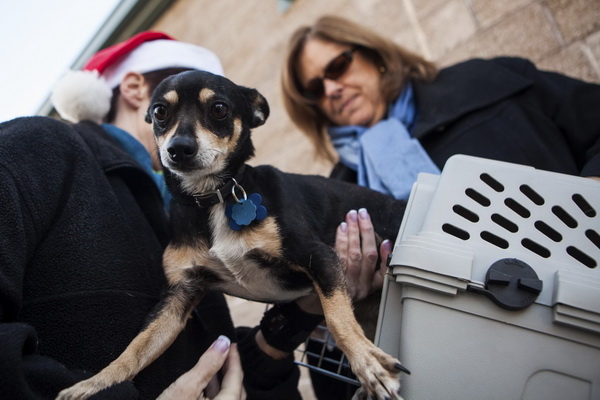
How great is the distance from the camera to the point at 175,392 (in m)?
0.99

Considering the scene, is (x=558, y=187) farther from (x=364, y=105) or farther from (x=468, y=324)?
(x=364, y=105)

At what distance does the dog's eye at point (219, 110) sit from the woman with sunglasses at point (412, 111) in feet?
1.88

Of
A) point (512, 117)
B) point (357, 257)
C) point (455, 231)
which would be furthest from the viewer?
point (512, 117)

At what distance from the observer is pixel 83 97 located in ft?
5.61

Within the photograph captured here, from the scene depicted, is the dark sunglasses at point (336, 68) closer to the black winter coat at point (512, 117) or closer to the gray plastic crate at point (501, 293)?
the black winter coat at point (512, 117)

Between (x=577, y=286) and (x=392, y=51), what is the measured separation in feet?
5.75

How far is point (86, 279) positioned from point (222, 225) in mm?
379

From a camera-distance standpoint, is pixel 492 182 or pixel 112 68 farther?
pixel 112 68

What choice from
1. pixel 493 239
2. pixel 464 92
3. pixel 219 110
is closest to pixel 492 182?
pixel 493 239

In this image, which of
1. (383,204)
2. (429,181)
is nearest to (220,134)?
(429,181)

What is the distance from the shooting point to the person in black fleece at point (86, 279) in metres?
0.86

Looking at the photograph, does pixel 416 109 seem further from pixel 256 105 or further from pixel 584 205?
pixel 584 205

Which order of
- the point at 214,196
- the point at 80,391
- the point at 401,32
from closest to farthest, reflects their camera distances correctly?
the point at 80,391 → the point at 214,196 → the point at 401,32

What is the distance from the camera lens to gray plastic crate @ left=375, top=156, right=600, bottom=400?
2.78ft
